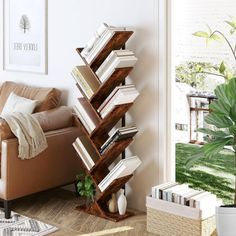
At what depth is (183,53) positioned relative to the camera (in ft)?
14.3

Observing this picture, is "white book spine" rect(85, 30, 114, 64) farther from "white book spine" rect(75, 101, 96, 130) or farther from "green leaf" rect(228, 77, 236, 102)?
"green leaf" rect(228, 77, 236, 102)

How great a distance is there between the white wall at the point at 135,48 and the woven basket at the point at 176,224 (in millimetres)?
489

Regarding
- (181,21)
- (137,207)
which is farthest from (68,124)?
(181,21)

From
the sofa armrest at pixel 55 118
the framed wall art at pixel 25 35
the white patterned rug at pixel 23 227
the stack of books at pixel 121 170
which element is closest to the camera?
the white patterned rug at pixel 23 227

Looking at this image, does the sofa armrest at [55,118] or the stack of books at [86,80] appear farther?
the sofa armrest at [55,118]

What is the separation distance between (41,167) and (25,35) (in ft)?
4.93

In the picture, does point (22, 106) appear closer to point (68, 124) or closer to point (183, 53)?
point (68, 124)

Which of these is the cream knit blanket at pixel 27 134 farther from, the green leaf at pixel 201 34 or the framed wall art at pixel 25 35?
the green leaf at pixel 201 34

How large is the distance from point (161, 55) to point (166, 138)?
657mm

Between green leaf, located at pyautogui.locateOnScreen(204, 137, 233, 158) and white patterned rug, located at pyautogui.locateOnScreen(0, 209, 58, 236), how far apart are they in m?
1.39

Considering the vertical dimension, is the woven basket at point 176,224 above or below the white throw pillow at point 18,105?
below

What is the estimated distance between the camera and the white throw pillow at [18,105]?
4.74 meters

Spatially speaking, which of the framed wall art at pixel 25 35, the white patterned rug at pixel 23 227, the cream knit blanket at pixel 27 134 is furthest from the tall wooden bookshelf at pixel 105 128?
the framed wall art at pixel 25 35

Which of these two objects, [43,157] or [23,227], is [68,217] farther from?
[43,157]
